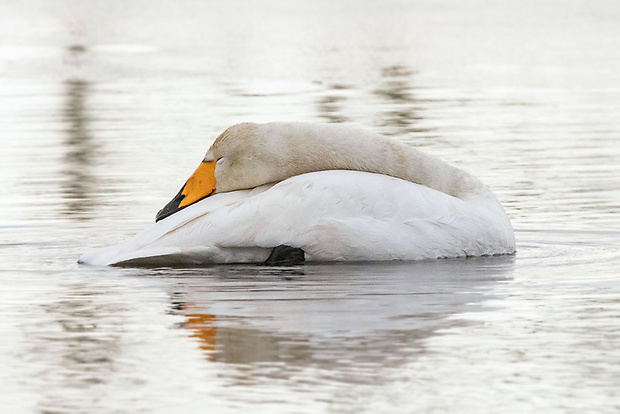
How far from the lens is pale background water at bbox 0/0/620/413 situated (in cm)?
482

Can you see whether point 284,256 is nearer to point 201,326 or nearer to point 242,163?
point 242,163

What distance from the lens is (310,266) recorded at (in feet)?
25.2

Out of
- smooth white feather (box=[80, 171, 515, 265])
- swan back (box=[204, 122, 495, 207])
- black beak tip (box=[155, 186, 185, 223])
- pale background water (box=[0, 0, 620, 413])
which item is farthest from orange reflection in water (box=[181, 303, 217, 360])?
swan back (box=[204, 122, 495, 207])

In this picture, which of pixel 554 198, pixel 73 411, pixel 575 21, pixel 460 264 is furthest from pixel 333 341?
pixel 575 21

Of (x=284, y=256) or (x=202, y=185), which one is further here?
(x=202, y=185)

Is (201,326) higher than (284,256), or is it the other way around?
(284,256)

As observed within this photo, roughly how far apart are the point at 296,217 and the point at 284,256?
23 centimetres

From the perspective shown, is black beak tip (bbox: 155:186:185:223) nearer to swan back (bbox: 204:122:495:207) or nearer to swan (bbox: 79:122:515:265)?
swan (bbox: 79:122:515:265)

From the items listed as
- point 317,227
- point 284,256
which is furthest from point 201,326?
point 317,227

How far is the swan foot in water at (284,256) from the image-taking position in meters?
7.66

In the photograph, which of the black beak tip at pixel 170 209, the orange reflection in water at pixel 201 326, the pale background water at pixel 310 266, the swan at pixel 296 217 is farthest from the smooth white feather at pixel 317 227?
the orange reflection in water at pixel 201 326

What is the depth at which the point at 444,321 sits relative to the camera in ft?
19.3

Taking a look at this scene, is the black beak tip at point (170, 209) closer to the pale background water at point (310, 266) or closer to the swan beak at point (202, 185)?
the swan beak at point (202, 185)

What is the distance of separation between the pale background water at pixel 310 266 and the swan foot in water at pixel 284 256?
16cm
